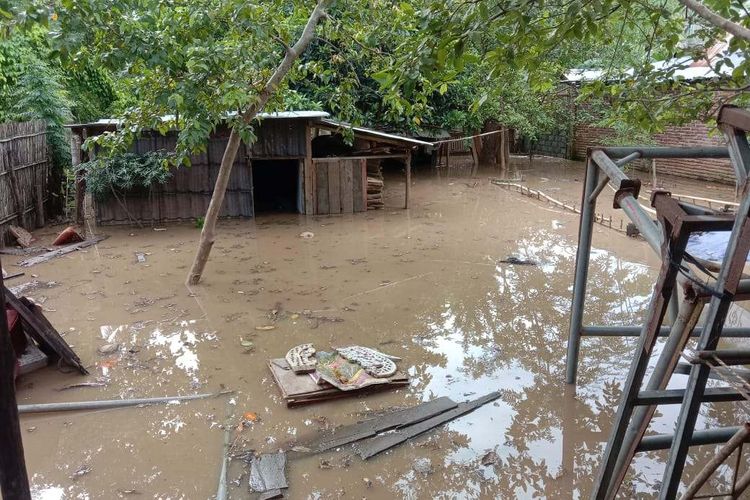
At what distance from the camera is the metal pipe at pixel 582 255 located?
17.3 feet

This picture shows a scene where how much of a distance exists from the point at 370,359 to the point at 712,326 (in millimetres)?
4580

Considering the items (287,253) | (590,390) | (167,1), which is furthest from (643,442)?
(287,253)

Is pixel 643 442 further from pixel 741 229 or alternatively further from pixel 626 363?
pixel 626 363

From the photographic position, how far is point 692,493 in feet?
8.61

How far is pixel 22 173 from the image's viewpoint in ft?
41.2

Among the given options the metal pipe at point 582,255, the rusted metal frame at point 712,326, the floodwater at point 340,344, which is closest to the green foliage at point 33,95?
the floodwater at point 340,344

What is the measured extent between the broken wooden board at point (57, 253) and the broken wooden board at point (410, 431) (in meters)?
8.56

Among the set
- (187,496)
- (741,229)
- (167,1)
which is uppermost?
(167,1)

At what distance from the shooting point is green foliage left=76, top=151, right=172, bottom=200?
43.6 feet

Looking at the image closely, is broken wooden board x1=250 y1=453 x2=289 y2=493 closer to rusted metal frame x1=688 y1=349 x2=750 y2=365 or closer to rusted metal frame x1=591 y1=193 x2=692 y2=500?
rusted metal frame x1=591 y1=193 x2=692 y2=500

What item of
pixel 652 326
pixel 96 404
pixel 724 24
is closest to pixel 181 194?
pixel 96 404

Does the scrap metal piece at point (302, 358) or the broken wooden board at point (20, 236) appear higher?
the broken wooden board at point (20, 236)

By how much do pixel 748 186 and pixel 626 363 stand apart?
485 centimetres

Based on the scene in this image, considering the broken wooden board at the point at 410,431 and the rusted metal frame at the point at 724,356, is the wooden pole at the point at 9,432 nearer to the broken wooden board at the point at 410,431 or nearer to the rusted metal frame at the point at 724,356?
the rusted metal frame at the point at 724,356
